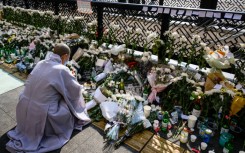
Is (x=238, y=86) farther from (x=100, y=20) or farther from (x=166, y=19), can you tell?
(x=100, y=20)

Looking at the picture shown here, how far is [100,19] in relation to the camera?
6418 millimetres

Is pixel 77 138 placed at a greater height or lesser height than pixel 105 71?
lesser

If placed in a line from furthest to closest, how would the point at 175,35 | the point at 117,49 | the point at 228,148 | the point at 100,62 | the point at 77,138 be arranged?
the point at 100,62 < the point at 117,49 < the point at 175,35 < the point at 77,138 < the point at 228,148

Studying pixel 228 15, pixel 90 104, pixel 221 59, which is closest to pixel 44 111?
pixel 90 104

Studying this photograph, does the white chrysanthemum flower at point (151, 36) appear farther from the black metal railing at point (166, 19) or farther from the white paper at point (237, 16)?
the white paper at point (237, 16)

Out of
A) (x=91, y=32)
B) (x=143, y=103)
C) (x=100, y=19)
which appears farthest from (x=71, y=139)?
(x=100, y=19)

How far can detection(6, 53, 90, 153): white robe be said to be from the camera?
3326 millimetres

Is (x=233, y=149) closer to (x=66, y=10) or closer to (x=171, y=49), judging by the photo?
(x=171, y=49)

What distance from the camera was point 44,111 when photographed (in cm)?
333

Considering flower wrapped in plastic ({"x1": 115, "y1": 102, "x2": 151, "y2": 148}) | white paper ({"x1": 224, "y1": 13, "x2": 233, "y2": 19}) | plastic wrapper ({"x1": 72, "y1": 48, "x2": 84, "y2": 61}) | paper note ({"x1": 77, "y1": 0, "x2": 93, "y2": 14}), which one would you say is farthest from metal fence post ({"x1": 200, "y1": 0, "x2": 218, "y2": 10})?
flower wrapped in plastic ({"x1": 115, "y1": 102, "x2": 151, "y2": 148})

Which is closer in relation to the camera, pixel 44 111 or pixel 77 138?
pixel 44 111

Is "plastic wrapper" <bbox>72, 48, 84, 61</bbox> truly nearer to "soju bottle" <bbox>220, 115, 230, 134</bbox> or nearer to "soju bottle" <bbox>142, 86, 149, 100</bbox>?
"soju bottle" <bbox>142, 86, 149, 100</bbox>

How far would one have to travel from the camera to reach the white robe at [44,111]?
3326 millimetres

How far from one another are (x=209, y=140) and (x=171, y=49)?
213 centimetres
